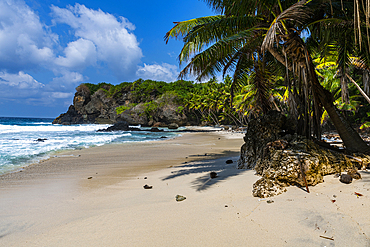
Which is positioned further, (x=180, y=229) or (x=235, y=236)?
(x=180, y=229)

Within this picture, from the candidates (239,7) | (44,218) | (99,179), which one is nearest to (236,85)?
(239,7)

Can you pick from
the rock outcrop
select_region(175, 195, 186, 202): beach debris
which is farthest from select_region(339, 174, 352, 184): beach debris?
select_region(175, 195, 186, 202): beach debris

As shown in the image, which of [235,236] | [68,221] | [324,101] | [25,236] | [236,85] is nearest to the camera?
[235,236]

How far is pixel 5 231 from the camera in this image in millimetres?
2559

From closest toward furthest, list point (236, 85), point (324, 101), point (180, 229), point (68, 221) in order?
1. point (180, 229)
2. point (68, 221)
3. point (324, 101)
4. point (236, 85)

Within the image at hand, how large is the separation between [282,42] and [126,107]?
5450 centimetres

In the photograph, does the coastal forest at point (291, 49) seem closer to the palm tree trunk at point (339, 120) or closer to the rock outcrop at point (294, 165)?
the palm tree trunk at point (339, 120)

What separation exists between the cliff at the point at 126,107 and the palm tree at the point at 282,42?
44.1 metres

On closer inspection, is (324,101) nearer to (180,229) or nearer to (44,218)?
(180,229)

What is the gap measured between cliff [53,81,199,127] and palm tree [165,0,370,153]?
1736 inches

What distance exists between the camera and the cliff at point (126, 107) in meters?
52.3

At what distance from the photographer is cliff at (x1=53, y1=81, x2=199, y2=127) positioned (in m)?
52.3

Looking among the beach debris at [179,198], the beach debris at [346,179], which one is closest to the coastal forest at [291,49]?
the beach debris at [346,179]

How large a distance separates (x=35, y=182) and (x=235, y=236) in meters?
5.28
